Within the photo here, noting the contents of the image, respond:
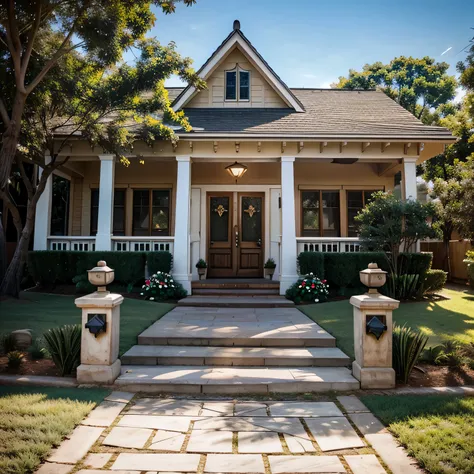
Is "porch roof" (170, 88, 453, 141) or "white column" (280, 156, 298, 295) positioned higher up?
"porch roof" (170, 88, 453, 141)

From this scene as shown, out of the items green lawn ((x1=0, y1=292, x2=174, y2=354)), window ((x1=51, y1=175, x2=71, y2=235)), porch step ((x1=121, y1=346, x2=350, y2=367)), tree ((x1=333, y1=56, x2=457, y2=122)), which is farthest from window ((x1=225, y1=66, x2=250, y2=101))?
tree ((x1=333, y1=56, x2=457, y2=122))

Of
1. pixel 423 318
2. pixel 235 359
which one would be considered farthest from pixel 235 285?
pixel 235 359

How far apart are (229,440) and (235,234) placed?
8.69 metres

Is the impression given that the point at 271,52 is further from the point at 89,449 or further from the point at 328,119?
the point at 89,449

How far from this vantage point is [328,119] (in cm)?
1086

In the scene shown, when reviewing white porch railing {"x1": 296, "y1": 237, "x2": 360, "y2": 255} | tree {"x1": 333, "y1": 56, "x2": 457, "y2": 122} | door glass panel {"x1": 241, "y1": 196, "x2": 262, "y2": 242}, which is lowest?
white porch railing {"x1": 296, "y1": 237, "x2": 360, "y2": 255}

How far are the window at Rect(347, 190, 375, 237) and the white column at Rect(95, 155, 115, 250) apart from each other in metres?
7.35

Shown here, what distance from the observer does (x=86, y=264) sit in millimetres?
9406

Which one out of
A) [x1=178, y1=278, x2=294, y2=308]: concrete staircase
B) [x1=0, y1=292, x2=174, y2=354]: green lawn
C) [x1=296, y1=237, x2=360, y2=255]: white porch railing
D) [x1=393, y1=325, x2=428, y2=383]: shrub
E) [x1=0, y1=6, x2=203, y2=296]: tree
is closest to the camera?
[x1=393, y1=325, x2=428, y2=383]: shrub

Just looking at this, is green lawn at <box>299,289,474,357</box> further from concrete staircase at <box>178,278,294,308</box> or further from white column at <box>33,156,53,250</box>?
white column at <box>33,156,53,250</box>

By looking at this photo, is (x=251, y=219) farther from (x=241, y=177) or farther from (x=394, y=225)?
(x=394, y=225)

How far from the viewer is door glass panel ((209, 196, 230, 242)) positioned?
1159 cm

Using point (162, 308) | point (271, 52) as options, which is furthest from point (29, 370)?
point (271, 52)

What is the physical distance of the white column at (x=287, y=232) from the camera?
9.47 meters
